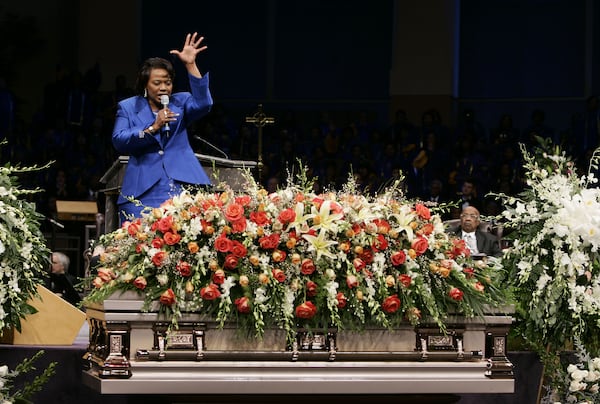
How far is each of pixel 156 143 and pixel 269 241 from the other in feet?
5.76

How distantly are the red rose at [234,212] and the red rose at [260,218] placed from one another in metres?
0.05

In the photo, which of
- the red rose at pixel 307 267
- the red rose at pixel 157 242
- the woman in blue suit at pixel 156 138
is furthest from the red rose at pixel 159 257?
the woman in blue suit at pixel 156 138

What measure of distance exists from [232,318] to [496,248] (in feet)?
16.3

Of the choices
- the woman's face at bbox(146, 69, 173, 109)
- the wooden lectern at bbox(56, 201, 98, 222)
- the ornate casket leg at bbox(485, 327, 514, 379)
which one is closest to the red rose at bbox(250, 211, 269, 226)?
the ornate casket leg at bbox(485, 327, 514, 379)

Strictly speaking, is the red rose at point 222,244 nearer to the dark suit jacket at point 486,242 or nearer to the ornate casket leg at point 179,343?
the ornate casket leg at point 179,343

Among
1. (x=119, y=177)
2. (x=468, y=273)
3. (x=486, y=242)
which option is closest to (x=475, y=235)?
(x=486, y=242)

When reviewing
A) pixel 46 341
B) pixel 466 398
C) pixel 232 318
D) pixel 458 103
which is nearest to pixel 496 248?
pixel 466 398

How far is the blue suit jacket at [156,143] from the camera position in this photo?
5.70 meters

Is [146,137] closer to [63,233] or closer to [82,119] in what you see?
[63,233]

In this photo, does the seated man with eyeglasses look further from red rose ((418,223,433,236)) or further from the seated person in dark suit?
red rose ((418,223,433,236))

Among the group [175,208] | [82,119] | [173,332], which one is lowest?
[173,332]

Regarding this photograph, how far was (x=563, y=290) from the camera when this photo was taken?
4930mm

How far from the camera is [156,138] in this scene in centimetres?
575

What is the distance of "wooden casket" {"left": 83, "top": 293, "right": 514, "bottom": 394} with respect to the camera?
409cm
